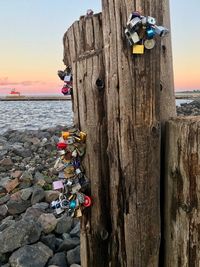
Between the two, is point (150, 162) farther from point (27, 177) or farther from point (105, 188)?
point (27, 177)

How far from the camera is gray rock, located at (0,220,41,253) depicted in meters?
4.50

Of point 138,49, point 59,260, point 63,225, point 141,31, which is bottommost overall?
point 59,260

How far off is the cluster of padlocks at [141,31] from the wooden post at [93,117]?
33 cm

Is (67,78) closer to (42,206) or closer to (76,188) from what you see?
(76,188)

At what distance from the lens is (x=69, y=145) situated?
9.10ft

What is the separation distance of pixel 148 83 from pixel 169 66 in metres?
0.33

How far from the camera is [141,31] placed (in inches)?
92.4

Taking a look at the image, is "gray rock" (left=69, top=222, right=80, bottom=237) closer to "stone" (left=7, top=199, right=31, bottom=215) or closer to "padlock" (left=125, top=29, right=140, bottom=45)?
"stone" (left=7, top=199, right=31, bottom=215)

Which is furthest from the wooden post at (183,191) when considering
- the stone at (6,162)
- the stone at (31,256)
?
the stone at (6,162)

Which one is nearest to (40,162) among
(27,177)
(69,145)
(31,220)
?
(27,177)

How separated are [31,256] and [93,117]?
92.8 inches

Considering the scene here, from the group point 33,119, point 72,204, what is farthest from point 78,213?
point 33,119

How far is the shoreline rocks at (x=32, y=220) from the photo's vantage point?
4.38 m

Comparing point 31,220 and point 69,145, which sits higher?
point 69,145
